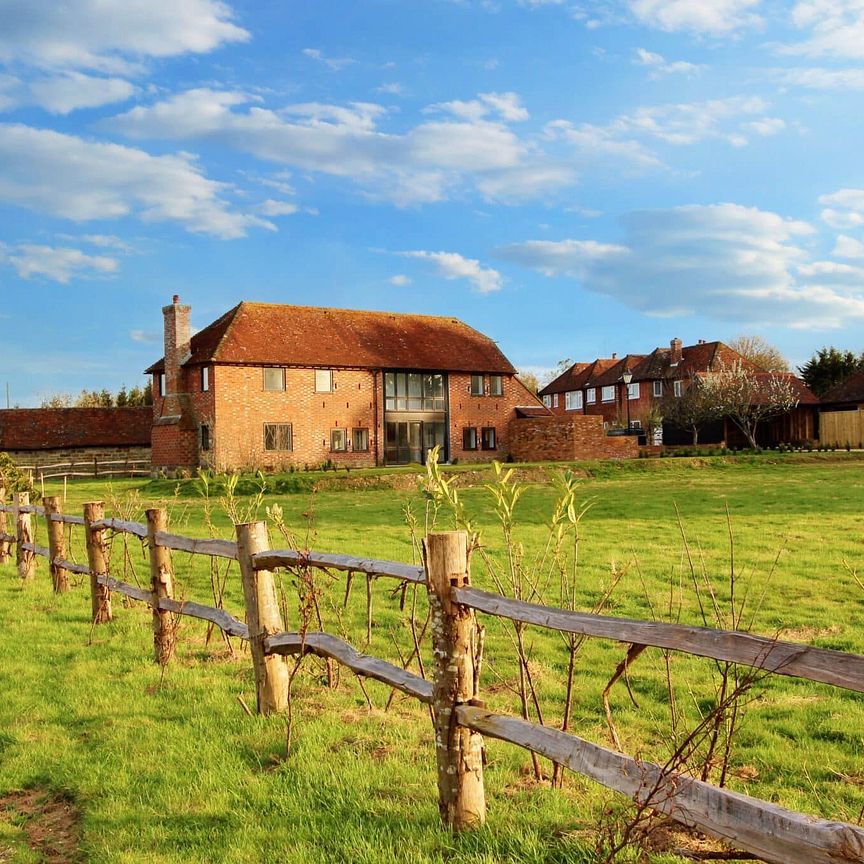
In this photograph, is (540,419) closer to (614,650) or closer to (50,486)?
(50,486)

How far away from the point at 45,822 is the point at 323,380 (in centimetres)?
3752

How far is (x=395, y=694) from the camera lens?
662 centimetres

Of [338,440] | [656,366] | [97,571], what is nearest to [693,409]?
[656,366]

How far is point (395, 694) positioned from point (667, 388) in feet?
196

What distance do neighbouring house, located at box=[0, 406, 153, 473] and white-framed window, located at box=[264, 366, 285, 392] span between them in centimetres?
1223

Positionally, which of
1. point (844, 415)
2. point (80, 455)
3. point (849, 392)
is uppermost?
point (849, 392)

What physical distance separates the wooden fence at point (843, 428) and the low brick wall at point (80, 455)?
130 ft

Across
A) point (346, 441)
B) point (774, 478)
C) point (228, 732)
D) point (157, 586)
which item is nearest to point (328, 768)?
point (228, 732)

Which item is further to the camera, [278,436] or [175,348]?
[175,348]

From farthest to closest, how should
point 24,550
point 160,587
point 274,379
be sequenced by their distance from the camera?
point 274,379 → point 24,550 → point 160,587

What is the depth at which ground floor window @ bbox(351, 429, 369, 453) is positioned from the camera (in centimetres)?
4266

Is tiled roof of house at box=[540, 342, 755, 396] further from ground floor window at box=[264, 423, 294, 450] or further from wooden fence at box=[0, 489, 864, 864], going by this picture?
wooden fence at box=[0, 489, 864, 864]

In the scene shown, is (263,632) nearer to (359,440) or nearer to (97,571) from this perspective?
(97,571)

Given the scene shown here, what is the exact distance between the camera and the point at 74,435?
47.3 m
